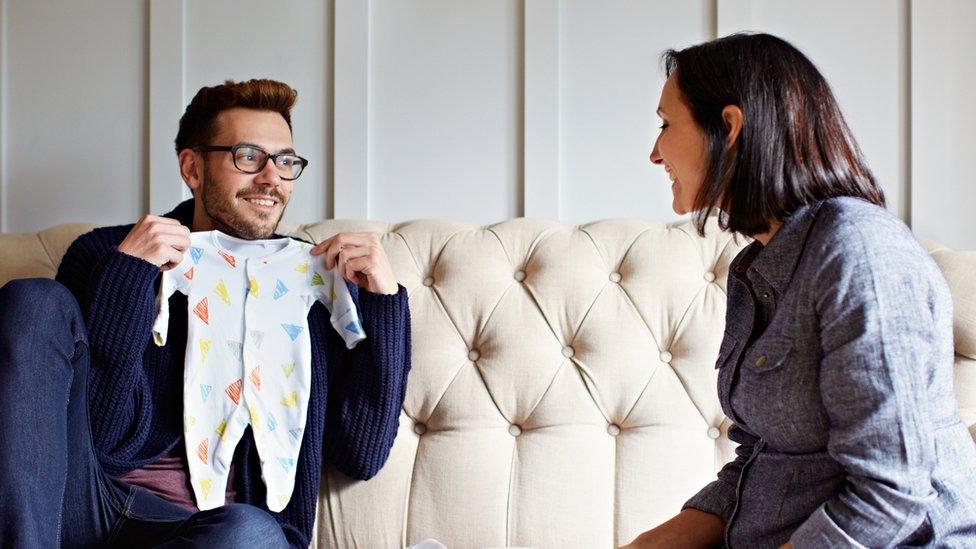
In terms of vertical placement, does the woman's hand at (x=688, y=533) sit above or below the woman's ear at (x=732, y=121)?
below

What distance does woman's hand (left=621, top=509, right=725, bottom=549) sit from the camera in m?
1.20

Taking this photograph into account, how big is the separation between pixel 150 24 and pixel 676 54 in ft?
4.78

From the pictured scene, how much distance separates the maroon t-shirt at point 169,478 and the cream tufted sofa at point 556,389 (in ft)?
0.80

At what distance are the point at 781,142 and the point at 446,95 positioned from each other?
119 centimetres

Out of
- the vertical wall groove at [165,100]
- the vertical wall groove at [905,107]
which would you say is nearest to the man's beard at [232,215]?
the vertical wall groove at [165,100]

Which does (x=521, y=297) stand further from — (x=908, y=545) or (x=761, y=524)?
(x=908, y=545)

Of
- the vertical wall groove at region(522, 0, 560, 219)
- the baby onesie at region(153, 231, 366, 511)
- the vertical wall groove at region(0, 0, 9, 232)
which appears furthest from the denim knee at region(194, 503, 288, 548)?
the vertical wall groove at region(0, 0, 9, 232)

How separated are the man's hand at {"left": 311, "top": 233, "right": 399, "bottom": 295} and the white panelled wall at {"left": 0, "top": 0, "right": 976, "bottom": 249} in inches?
17.2

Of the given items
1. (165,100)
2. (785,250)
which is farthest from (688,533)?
(165,100)

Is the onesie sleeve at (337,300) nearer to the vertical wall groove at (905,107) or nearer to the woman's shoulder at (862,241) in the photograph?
the woman's shoulder at (862,241)

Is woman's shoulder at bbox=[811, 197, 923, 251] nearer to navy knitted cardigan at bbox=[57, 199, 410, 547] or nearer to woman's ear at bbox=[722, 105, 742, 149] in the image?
woman's ear at bbox=[722, 105, 742, 149]

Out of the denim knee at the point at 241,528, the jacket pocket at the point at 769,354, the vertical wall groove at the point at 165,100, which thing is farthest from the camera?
the vertical wall groove at the point at 165,100

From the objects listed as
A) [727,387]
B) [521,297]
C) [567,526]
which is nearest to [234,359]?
[521,297]

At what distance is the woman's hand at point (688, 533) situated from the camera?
120cm
